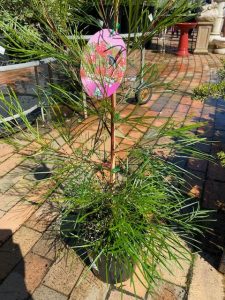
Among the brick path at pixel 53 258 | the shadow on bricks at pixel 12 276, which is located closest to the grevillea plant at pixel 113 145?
the brick path at pixel 53 258

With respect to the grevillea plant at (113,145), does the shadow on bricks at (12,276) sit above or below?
below

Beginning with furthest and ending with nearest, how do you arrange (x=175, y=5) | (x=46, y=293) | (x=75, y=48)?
(x=46, y=293), (x=75, y=48), (x=175, y=5)

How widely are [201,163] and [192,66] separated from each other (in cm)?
634

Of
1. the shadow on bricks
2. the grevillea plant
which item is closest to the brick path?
the shadow on bricks

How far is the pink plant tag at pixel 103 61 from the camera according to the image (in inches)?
48.5

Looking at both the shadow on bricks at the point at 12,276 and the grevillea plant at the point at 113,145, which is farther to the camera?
the shadow on bricks at the point at 12,276

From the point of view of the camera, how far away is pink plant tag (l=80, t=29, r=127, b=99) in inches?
48.5

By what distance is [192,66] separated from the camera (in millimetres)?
9312

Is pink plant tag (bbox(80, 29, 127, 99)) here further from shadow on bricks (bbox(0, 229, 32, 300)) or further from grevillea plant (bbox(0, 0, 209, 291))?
shadow on bricks (bbox(0, 229, 32, 300))

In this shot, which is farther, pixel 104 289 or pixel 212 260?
pixel 212 260

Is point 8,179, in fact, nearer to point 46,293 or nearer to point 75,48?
point 46,293

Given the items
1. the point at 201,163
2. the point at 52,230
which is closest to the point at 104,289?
the point at 52,230

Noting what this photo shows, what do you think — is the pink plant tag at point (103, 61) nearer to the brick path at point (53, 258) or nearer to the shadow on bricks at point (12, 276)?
the brick path at point (53, 258)

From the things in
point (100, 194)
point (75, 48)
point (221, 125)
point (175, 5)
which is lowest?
point (221, 125)
